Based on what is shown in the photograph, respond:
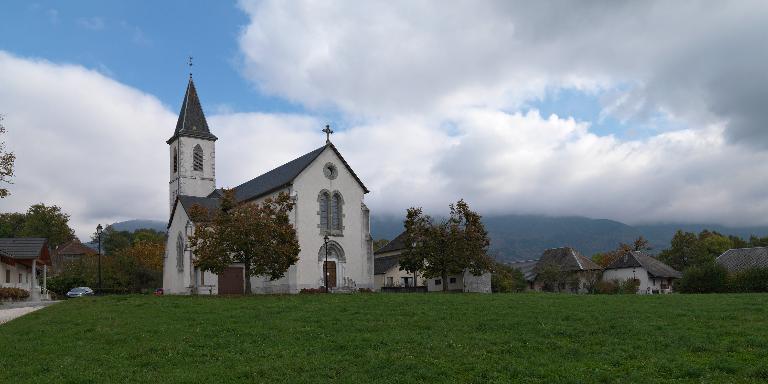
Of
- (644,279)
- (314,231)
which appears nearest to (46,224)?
(314,231)

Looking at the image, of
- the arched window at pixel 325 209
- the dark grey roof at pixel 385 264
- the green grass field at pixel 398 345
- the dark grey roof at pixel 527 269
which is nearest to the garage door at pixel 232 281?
the arched window at pixel 325 209

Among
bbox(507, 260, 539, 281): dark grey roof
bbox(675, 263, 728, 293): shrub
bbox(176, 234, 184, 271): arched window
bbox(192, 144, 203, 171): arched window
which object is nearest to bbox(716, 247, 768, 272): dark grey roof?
bbox(675, 263, 728, 293): shrub

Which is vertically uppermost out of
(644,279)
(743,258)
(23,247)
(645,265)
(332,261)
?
(23,247)

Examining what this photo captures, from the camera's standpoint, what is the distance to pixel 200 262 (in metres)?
37.2

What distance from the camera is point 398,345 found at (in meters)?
15.8

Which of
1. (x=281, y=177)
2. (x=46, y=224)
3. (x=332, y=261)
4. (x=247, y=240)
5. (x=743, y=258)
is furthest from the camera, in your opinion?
(x=46, y=224)

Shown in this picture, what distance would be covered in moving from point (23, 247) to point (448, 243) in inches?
1272

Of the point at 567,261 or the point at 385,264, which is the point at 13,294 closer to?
the point at 385,264

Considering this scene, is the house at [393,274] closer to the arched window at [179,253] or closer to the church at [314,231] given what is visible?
the church at [314,231]

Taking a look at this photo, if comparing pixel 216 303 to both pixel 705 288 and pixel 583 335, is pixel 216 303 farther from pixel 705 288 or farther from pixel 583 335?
pixel 705 288

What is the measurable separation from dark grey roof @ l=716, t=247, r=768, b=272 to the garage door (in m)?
52.5

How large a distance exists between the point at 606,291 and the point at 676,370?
41.0 meters

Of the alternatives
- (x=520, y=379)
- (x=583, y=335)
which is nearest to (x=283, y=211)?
(x=583, y=335)

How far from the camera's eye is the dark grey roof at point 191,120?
6544 cm
